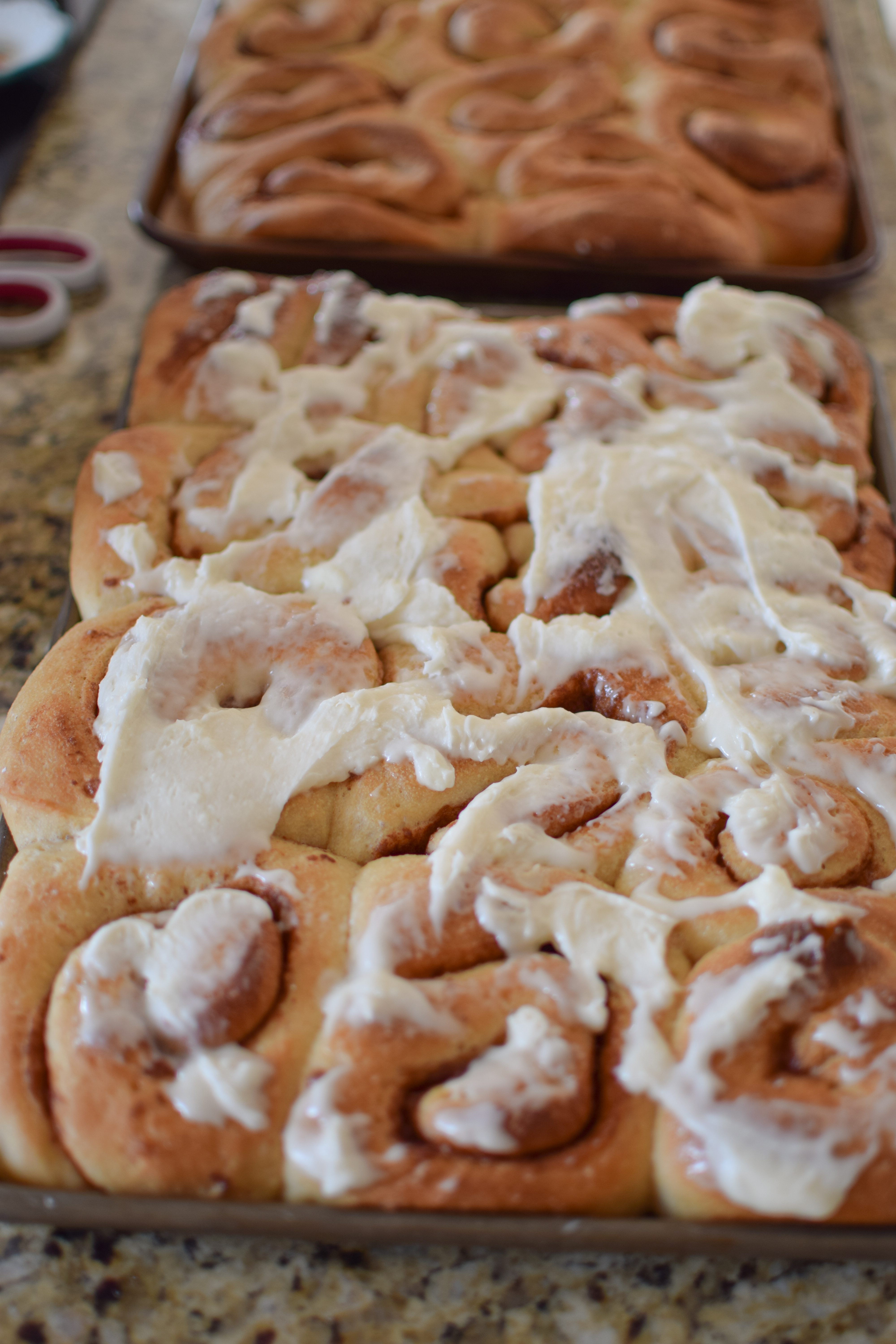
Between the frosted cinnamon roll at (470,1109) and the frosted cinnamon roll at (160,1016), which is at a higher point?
the frosted cinnamon roll at (160,1016)

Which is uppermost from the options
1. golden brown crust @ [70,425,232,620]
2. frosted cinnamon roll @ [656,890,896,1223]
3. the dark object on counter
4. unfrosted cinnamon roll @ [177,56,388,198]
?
the dark object on counter

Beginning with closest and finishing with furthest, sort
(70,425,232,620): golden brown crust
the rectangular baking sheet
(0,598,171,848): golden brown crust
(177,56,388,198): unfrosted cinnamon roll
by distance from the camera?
the rectangular baking sheet < (0,598,171,848): golden brown crust < (70,425,232,620): golden brown crust < (177,56,388,198): unfrosted cinnamon roll

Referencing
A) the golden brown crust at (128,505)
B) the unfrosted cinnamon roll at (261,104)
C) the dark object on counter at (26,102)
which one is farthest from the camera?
the dark object on counter at (26,102)

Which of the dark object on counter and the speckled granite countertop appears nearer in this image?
the speckled granite countertop

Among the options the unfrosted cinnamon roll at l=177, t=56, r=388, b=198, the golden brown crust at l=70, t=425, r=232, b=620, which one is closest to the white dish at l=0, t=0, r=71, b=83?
the unfrosted cinnamon roll at l=177, t=56, r=388, b=198

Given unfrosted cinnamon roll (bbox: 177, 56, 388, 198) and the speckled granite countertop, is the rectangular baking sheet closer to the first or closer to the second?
the speckled granite countertop

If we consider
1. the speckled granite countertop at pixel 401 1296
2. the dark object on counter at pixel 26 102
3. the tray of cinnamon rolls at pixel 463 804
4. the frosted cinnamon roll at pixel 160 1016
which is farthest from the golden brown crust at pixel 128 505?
the dark object on counter at pixel 26 102

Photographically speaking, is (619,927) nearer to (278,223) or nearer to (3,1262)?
(3,1262)

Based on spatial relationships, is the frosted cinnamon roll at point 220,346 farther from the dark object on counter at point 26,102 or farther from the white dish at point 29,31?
the white dish at point 29,31
